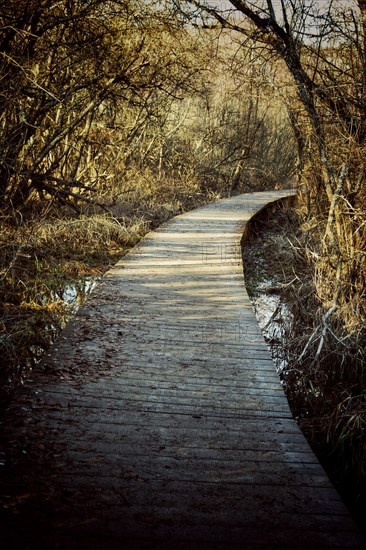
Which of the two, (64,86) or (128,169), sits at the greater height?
(64,86)

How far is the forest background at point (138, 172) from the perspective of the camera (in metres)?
4.08

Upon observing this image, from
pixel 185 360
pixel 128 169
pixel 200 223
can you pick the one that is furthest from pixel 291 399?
pixel 128 169

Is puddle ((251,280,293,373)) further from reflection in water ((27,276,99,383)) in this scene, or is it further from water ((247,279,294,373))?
reflection in water ((27,276,99,383))

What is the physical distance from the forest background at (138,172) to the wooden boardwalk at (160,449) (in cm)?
55

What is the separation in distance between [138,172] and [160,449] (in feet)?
32.4

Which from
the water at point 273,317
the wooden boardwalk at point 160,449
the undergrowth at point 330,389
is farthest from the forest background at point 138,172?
the wooden boardwalk at point 160,449

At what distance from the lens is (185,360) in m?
3.59

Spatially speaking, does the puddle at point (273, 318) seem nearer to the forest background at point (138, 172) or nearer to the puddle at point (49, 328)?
the forest background at point (138, 172)

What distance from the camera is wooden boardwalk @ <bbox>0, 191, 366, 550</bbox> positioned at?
1.92 m

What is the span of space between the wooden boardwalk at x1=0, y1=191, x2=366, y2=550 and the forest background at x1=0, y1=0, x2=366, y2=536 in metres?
0.55

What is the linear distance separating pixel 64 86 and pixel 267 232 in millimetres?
5124

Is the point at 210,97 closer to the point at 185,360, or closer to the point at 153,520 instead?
the point at 185,360

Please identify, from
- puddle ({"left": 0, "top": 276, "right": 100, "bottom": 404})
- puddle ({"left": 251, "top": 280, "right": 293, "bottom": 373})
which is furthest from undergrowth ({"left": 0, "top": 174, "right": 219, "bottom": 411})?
puddle ({"left": 251, "top": 280, "right": 293, "bottom": 373})

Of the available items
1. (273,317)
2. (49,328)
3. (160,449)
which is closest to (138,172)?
(273,317)
